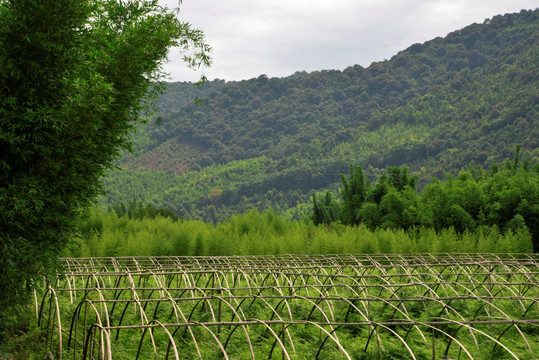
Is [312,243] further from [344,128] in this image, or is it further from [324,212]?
[344,128]

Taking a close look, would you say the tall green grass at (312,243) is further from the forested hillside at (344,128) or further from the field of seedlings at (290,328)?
the forested hillside at (344,128)

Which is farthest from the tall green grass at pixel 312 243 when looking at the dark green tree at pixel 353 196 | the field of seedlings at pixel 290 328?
the field of seedlings at pixel 290 328

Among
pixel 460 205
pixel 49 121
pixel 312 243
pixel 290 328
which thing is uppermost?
pixel 49 121

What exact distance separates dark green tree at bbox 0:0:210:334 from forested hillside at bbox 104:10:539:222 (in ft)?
139

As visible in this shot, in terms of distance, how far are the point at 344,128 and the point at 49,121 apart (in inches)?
3074

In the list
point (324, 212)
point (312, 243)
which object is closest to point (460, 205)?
point (312, 243)

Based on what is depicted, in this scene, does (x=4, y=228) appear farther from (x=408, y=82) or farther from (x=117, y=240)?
(x=408, y=82)

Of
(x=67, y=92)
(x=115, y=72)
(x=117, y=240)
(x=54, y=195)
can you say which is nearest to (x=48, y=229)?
Result: (x=54, y=195)

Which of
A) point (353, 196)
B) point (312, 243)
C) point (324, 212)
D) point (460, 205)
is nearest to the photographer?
point (312, 243)

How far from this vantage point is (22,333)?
7.64 metres

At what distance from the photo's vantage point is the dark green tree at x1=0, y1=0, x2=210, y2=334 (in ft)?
19.0

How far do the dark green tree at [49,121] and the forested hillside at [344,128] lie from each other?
4249cm

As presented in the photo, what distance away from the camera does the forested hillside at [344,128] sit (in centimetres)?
5788

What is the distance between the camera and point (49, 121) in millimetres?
6094
